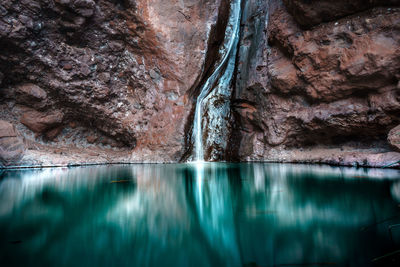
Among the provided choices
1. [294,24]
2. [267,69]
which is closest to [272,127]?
[267,69]

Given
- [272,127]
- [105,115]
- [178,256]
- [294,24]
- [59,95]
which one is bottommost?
[178,256]

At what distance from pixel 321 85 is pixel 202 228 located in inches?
264

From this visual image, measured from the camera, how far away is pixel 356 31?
635 cm

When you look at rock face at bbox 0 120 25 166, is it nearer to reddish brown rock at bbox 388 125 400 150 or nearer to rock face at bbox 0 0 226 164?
rock face at bbox 0 0 226 164

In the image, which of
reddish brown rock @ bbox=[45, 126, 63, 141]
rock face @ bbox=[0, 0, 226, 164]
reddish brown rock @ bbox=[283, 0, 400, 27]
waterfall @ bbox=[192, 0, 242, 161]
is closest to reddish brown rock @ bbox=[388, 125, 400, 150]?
reddish brown rock @ bbox=[283, 0, 400, 27]

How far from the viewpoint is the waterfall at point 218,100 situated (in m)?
8.77

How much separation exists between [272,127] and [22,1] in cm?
801

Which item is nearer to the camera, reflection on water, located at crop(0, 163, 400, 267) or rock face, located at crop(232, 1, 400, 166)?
reflection on water, located at crop(0, 163, 400, 267)

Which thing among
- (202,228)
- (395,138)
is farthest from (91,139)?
(395,138)

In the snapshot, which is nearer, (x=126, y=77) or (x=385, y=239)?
(x=385, y=239)

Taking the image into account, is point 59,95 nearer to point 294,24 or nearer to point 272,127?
point 272,127

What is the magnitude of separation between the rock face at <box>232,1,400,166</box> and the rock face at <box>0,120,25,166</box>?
21.4 ft

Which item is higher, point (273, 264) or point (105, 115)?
point (105, 115)

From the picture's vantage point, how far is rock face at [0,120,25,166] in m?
6.42
